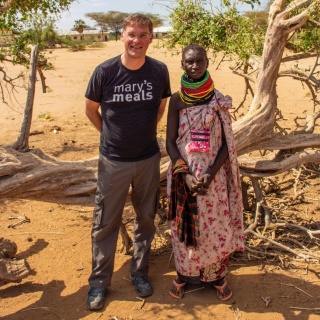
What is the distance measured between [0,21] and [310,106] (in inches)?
257

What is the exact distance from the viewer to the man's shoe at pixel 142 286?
317 cm

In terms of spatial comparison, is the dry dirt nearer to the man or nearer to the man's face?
the man

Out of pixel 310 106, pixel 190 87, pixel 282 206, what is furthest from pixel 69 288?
pixel 310 106

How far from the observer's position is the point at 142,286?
3.20 metres

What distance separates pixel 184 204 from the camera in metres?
2.89

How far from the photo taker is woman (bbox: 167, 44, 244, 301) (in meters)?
2.73

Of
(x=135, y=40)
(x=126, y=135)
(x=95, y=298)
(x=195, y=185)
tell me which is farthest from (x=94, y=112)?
(x=95, y=298)

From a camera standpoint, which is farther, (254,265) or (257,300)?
(254,265)

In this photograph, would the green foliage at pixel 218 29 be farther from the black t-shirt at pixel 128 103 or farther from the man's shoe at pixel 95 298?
the man's shoe at pixel 95 298

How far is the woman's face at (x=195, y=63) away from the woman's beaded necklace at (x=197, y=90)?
0.04m

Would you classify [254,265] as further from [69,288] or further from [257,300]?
[69,288]

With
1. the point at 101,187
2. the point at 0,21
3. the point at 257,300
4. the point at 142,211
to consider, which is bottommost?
the point at 257,300

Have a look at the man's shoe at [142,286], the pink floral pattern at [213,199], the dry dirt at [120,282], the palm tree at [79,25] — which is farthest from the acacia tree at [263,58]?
the palm tree at [79,25]

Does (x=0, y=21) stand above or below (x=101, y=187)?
above
